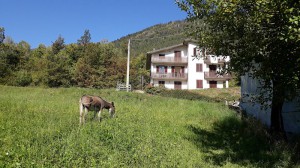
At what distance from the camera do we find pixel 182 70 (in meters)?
62.2

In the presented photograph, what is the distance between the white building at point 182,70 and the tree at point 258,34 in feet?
154

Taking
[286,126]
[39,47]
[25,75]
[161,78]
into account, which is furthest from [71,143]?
[39,47]

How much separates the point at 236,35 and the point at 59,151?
7.81 meters

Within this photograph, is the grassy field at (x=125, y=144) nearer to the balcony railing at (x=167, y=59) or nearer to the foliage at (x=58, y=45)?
the balcony railing at (x=167, y=59)

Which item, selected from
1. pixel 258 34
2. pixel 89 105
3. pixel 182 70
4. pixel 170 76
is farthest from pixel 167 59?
pixel 258 34

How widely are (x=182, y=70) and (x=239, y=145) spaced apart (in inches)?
1949

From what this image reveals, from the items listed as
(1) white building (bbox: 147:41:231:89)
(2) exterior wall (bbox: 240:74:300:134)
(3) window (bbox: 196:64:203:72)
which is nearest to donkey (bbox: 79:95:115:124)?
(2) exterior wall (bbox: 240:74:300:134)

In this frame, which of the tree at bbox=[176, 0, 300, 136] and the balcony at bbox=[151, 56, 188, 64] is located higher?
the balcony at bbox=[151, 56, 188, 64]

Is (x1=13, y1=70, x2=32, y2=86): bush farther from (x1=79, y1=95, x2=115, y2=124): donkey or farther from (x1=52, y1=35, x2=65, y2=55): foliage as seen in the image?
(x1=79, y1=95, x2=115, y2=124): donkey

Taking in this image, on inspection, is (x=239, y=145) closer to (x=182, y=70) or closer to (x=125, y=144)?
(x=125, y=144)

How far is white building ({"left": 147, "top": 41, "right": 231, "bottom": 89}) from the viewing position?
60.5 m

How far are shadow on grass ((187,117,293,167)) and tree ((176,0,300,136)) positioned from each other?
Answer: 2277mm

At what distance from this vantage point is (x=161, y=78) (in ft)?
199

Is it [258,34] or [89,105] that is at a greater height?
[258,34]
